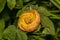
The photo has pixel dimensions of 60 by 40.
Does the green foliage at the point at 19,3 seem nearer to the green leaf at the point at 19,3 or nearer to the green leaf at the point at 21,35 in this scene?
the green leaf at the point at 19,3

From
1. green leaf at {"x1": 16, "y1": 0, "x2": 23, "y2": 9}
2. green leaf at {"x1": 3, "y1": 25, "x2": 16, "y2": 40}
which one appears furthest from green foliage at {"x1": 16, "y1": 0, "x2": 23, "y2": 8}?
green leaf at {"x1": 3, "y1": 25, "x2": 16, "y2": 40}

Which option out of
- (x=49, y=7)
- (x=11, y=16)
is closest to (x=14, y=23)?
(x=11, y=16)

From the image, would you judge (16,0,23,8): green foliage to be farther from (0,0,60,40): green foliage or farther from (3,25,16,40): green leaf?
(3,25,16,40): green leaf

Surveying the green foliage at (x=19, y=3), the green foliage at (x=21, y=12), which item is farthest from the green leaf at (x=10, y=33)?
the green foliage at (x=19, y=3)

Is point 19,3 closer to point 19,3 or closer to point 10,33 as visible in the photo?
point 19,3

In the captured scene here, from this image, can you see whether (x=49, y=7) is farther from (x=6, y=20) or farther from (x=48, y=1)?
(x=6, y=20)

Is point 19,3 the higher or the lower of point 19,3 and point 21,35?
the higher

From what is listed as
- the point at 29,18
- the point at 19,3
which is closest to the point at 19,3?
the point at 19,3
